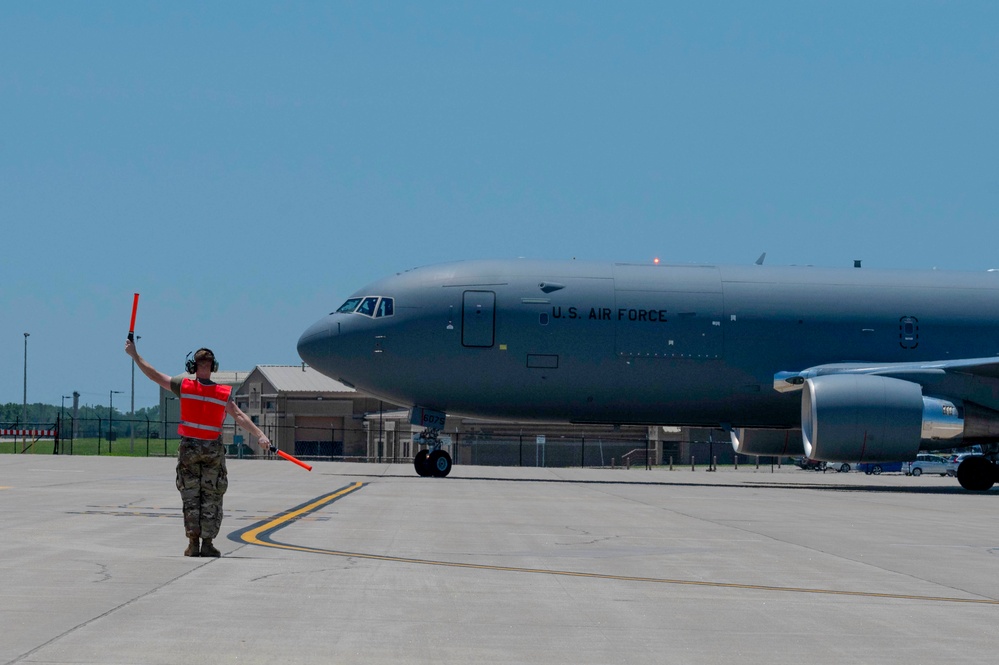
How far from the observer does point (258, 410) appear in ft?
299

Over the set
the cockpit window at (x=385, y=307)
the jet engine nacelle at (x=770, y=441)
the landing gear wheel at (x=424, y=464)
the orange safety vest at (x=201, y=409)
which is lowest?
the landing gear wheel at (x=424, y=464)

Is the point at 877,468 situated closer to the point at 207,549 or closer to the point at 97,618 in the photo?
the point at 207,549

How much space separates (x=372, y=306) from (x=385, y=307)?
0.36m

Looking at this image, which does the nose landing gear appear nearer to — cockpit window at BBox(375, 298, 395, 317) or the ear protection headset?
cockpit window at BBox(375, 298, 395, 317)

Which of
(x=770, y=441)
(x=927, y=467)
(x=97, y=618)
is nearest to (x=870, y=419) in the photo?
(x=770, y=441)

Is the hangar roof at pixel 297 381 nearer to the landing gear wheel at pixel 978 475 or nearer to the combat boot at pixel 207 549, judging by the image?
the landing gear wheel at pixel 978 475

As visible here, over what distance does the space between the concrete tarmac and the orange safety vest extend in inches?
43.1

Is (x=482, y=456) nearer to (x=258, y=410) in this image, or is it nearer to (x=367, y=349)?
(x=258, y=410)

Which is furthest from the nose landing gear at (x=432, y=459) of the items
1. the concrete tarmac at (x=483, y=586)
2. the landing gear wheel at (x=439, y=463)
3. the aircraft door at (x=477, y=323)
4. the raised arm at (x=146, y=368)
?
the raised arm at (x=146, y=368)

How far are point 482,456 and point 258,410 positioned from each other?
79.5ft

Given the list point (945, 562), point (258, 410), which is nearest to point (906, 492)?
point (945, 562)

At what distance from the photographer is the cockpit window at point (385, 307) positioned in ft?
96.1

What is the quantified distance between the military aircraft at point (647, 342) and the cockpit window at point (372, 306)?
34 millimetres

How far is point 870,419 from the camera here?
27.1m
